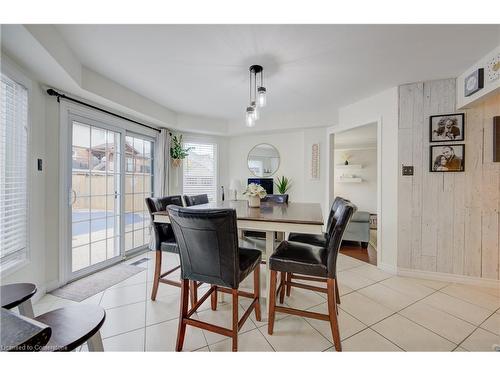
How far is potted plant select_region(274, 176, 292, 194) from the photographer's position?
429 cm

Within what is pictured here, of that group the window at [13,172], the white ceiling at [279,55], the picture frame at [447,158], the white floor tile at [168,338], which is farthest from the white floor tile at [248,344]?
the picture frame at [447,158]

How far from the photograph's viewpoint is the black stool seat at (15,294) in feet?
3.08

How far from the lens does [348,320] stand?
182cm

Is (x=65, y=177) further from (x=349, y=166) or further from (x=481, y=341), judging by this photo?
(x=349, y=166)

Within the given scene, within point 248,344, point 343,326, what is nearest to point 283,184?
point 343,326

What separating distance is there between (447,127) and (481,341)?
7.21 feet

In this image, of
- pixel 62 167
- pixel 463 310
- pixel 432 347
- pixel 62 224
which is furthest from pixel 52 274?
pixel 463 310

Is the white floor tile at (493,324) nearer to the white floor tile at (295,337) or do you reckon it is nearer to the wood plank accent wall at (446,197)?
the wood plank accent wall at (446,197)

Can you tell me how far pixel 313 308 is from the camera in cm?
201

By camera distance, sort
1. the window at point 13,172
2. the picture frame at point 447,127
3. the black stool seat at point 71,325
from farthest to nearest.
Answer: the picture frame at point 447,127 → the window at point 13,172 → the black stool seat at point 71,325
